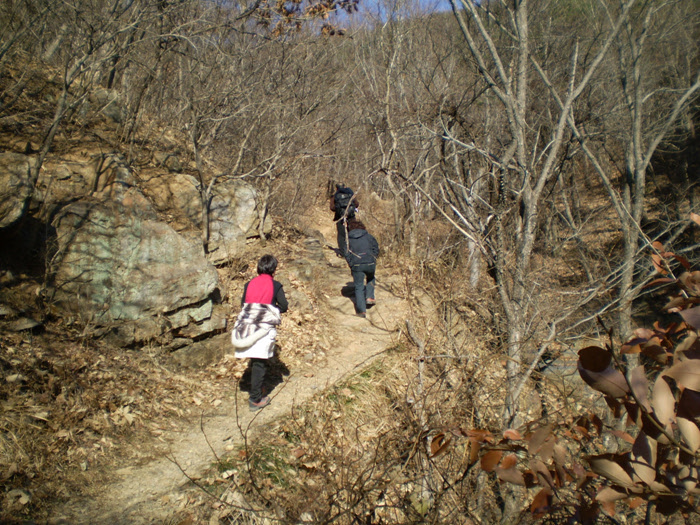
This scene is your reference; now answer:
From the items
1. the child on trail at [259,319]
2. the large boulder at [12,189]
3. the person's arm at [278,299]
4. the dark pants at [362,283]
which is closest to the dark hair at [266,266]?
the child on trail at [259,319]

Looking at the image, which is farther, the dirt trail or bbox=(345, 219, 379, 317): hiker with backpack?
bbox=(345, 219, 379, 317): hiker with backpack

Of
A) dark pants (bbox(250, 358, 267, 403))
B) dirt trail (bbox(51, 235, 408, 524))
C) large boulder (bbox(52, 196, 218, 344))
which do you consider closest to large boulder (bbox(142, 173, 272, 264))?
large boulder (bbox(52, 196, 218, 344))

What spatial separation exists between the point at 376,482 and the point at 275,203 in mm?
9428

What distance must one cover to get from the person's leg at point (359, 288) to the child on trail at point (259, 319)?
9.27 ft

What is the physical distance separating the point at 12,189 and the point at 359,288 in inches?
196

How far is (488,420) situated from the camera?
4.02 meters

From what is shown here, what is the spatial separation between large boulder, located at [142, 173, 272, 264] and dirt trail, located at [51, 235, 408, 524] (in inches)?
76.3

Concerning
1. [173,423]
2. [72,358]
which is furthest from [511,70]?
[72,358]

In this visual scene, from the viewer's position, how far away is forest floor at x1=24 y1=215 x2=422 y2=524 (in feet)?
10.7

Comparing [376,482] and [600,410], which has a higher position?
[376,482]

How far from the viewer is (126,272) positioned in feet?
18.5

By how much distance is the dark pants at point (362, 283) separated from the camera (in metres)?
7.43

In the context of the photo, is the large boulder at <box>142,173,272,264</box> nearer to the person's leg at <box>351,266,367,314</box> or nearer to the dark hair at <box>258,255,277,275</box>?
the person's leg at <box>351,266,367,314</box>

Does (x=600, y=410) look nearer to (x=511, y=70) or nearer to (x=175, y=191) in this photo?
(x=511, y=70)
